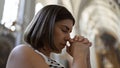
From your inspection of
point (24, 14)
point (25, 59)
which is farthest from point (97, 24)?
point (25, 59)

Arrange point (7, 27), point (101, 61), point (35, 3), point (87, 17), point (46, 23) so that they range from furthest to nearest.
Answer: point (87, 17), point (101, 61), point (35, 3), point (7, 27), point (46, 23)

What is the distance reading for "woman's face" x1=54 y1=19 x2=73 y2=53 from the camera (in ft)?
3.67

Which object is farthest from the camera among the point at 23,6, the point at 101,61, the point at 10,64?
the point at 101,61

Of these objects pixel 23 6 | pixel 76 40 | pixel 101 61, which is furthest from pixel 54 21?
pixel 101 61

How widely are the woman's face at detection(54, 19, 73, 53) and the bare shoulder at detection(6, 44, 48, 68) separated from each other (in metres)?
0.15

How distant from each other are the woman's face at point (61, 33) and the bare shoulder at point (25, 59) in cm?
15

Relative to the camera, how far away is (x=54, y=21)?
112 cm

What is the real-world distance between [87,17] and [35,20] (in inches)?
73.4

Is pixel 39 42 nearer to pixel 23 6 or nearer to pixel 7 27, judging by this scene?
pixel 7 27

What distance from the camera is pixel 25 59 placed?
0.96 meters

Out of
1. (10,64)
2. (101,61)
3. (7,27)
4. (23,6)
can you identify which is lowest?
(101,61)

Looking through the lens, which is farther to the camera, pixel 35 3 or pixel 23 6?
pixel 35 3

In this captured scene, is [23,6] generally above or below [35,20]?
above

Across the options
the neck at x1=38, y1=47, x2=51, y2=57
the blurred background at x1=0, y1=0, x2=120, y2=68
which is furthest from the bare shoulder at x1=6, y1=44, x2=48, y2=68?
the blurred background at x1=0, y1=0, x2=120, y2=68
